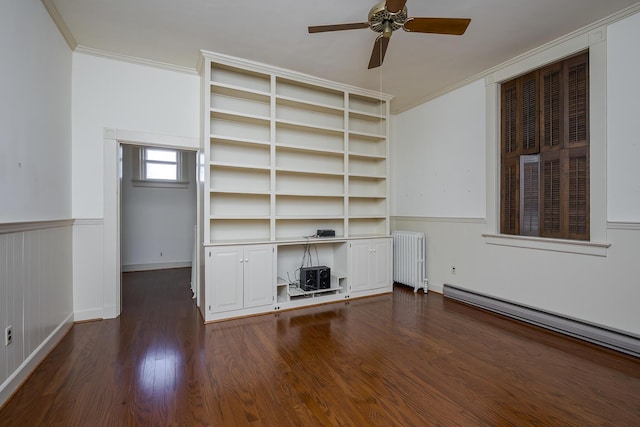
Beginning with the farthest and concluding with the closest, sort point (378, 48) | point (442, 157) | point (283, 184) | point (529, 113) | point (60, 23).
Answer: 1. point (442, 157)
2. point (283, 184)
3. point (529, 113)
4. point (60, 23)
5. point (378, 48)

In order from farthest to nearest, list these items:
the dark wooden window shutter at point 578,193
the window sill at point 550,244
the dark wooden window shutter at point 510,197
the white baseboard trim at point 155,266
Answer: the white baseboard trim at point 155,266 → the dark wooden window shutter at point 510,197 → the dark wooden window shutter at point 578,193 → the window sill at point 550,244

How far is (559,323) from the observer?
2.70 meters

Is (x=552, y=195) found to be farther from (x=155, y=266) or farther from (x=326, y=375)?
(x=155, y=266)

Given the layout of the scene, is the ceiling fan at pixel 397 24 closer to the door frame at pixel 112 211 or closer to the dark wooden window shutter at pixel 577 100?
the dark wooden window shutter at pixel 577 100

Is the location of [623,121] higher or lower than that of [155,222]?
higher

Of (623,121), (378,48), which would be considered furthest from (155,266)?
(623,121)

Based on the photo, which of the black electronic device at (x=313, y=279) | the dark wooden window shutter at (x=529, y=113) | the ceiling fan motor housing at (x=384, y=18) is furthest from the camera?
the black electronic device at (x=313, y=279)

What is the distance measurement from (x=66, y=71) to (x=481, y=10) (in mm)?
3867

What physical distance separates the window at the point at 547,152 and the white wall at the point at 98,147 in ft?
13.1

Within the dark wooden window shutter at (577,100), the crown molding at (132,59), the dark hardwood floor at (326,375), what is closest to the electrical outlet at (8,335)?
the dark hardwood floor at (326,375)

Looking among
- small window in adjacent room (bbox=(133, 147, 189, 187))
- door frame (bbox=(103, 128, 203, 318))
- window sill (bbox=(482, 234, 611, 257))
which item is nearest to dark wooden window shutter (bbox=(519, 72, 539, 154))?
window sill (bbox=(482, 234, 611, 257))

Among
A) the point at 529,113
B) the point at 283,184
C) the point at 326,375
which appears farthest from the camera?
the point at 283,184

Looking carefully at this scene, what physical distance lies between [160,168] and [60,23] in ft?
10.9

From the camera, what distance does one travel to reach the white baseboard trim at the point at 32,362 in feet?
5.65
